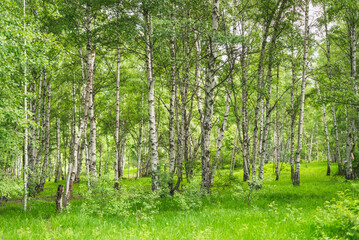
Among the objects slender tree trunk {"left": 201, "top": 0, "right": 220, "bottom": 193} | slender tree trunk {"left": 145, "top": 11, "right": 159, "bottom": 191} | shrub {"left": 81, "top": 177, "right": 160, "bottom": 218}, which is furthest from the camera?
slender tree trunk {"left": 145, "top": 11, "right": 159, "bottom": 191}

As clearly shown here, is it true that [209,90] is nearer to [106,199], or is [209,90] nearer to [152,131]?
[152,131]

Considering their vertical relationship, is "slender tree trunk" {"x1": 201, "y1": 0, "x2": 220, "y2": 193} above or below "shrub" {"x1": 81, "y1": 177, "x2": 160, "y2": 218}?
above

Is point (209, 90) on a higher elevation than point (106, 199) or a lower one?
higher

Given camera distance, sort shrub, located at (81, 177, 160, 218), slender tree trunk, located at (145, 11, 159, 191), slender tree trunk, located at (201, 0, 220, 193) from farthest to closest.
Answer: slender tree trunk, located at (145, 11, 159, 191), slender tree trunk, located at (201, 0, 220, 193), shrub, located at (81, 177, 160, 218)

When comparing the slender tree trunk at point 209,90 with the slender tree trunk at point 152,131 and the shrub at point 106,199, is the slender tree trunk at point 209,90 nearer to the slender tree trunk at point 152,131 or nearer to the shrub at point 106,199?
the slender tree trunk at point 152,131

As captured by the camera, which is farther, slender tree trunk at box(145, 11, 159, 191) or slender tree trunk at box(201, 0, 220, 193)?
slender tree trunk at box(145, 11, 159, 191)

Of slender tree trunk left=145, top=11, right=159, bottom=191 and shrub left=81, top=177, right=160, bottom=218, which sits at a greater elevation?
slender tree trunk left=145, top=11, right=159, bottom=191

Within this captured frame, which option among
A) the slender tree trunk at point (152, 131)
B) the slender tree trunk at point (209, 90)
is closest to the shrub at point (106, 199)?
the slender tree trunk at point (152, 131)

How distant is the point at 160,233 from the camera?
4.47 meters

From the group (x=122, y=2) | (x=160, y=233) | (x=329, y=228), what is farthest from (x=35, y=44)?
(x=329, y=228)

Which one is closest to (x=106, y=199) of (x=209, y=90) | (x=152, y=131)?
(x=152, y=131)

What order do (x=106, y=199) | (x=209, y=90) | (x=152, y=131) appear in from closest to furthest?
(x=106, y=199) → (x=209, y=90) → (x=152, y=131)

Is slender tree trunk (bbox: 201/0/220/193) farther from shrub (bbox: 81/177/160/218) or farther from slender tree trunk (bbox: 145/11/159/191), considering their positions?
shrub (bbox: 81/177/160/218)

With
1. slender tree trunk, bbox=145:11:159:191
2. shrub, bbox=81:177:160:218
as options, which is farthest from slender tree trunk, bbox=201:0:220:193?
shrub, bbox=81:177:160:218
